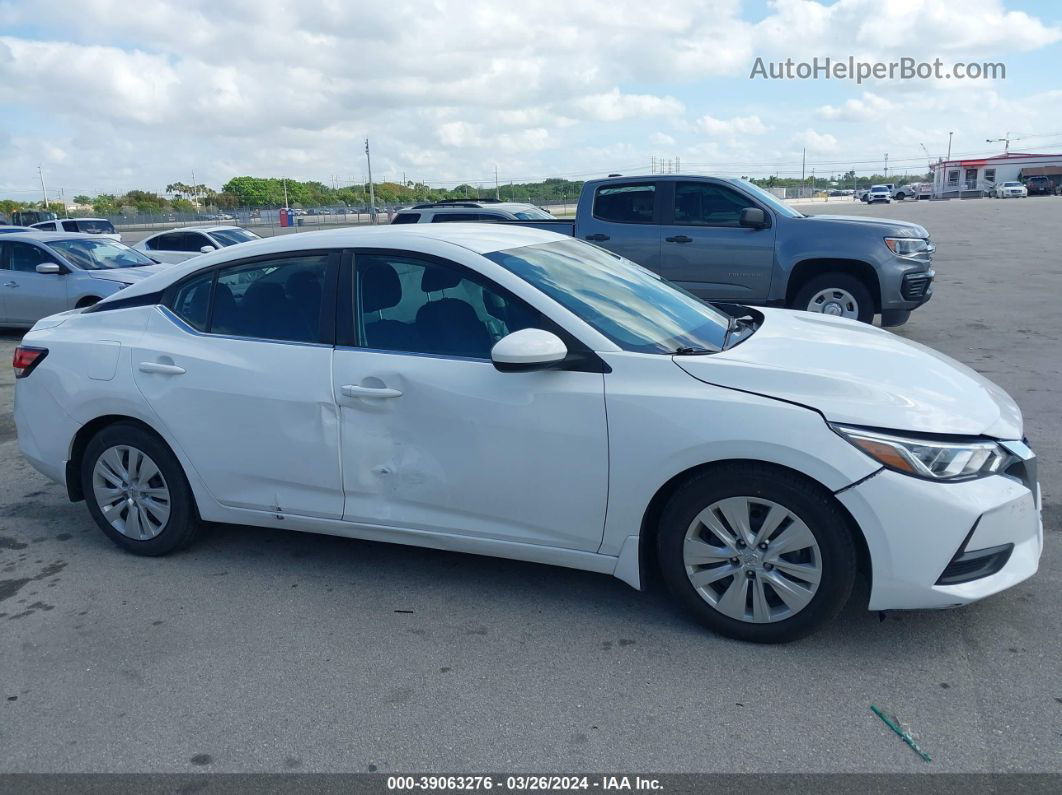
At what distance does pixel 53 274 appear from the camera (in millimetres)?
12586

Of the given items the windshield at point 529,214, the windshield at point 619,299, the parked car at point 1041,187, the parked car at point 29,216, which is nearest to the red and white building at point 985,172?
the parked car at point 1041,187

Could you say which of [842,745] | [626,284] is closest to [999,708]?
[842,745]

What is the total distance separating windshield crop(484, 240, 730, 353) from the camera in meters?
3.84

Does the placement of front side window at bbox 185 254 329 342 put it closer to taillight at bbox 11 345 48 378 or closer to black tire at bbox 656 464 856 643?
taillight at bbox 11 345 48 378

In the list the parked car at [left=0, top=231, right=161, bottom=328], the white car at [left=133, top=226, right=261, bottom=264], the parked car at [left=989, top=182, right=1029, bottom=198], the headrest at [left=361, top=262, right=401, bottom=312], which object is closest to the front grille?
the headrest at [left=361, top=262, right=401, bottom=312]

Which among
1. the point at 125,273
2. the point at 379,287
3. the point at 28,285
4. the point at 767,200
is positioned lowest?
the point at 28,285

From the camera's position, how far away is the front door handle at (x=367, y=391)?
12.7 ft

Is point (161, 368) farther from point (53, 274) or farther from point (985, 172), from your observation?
point (985, 172)

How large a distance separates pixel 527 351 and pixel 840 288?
746 cm

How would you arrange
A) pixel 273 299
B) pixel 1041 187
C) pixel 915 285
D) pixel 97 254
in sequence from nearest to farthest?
pixel 273 299
pixel 915 285
pixel 97 254
pixel 1041 187

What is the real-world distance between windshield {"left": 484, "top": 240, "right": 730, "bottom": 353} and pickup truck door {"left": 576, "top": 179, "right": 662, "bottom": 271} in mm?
5805

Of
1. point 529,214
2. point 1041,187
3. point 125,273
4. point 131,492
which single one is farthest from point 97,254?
point 1041,187

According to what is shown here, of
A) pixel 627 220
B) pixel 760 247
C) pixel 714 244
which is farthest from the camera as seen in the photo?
pixel 627 220
